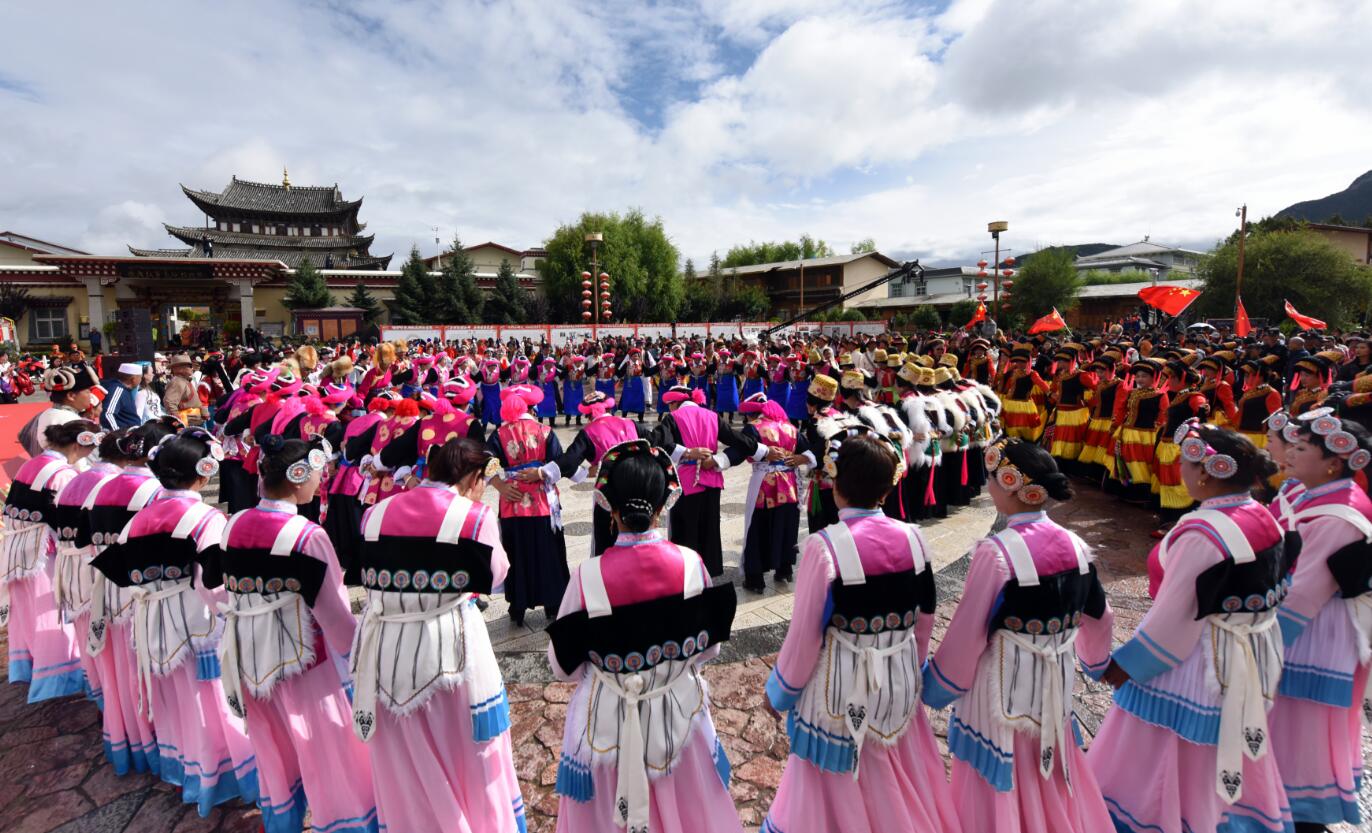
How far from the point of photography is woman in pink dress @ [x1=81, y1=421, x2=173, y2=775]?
10.1 ft

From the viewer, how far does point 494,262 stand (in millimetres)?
46375

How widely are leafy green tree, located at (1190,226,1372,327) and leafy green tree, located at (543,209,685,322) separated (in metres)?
28.5

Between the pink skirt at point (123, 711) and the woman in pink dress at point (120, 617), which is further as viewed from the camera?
the pink skirt at point (123, 711)

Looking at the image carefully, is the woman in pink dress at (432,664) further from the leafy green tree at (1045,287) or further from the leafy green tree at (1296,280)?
the leafy green tree at (1045,287)

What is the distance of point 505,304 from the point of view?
120ft

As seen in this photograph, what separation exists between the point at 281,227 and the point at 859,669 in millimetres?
49269

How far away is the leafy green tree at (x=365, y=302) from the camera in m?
33.2

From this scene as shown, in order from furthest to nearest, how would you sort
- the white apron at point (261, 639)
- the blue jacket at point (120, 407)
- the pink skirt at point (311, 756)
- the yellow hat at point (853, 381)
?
the blue jacket at point (120, 407)
the yellow hat at point (853, 381)
the pink skirt at point (311, 756)
the white apron at point (261, 639)

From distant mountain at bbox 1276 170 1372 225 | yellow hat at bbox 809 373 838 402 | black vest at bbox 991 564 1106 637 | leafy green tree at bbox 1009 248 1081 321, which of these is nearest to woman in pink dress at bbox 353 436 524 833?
black vest at bbox 991 564 1106 637

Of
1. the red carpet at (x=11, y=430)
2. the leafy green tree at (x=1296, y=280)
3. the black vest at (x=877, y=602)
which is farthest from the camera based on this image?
the leafy green tree at (x=1296, y=280)

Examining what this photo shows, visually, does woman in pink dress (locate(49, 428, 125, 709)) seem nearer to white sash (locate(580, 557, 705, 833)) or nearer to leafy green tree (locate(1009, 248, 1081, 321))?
white sash (locate(580, 557, 705, 833))

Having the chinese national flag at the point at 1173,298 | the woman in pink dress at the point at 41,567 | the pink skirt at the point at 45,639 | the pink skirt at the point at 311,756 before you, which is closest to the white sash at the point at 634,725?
the pink skirt at the point at 311,756

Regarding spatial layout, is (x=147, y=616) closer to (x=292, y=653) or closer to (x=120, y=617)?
(x=120, y=617)

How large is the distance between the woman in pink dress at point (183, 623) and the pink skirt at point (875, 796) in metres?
2.51
